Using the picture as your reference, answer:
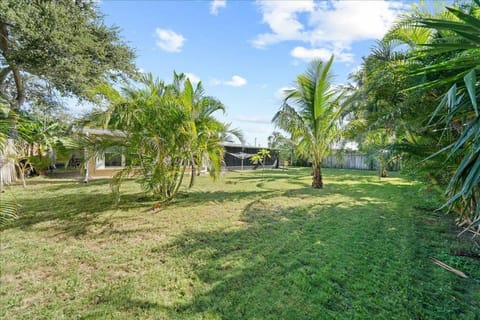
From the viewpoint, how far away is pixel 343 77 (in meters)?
8.04

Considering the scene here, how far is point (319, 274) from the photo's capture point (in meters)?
2.67

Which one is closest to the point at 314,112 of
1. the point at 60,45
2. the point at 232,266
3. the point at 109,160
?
the point at 232,266

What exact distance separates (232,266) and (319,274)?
3.56ft

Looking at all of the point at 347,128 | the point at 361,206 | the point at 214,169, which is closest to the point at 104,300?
the point at 214,169

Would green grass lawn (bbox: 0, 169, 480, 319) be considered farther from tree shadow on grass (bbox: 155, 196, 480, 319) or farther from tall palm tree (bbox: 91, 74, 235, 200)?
tall palm tree (bbox: 91, 74, 235, 200)

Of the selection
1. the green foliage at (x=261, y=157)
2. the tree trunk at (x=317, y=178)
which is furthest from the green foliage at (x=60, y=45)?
the green foliage at (x=261, y=157)

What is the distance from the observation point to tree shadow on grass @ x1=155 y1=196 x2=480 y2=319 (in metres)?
2.10

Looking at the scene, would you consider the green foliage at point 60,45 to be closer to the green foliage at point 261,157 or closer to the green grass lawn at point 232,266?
the green grass lawn at point 232,266

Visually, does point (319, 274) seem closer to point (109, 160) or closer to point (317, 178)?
point (317, 178)

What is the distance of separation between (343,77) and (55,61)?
1058 cm

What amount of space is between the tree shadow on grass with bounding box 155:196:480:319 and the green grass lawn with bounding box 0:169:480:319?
0.05 feet

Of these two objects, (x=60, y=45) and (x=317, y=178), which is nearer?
(x=60, y=45)

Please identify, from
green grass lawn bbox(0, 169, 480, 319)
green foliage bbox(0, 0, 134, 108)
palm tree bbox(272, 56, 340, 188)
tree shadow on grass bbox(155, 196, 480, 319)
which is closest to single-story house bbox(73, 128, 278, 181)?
green grass lawn bbox(0, 169, 480, 319)

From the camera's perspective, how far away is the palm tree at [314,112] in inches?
313
